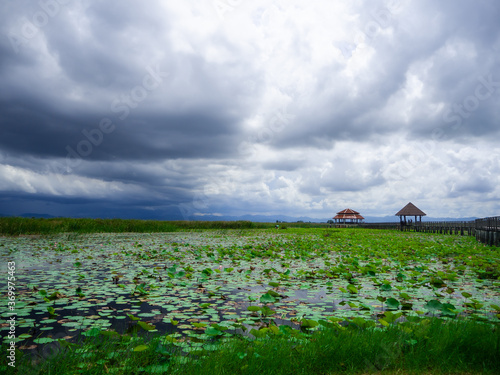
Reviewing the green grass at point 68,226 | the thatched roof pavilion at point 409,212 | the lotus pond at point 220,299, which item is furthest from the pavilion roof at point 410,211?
the lotus pond at point 220,299

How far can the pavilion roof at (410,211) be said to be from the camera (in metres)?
40.4

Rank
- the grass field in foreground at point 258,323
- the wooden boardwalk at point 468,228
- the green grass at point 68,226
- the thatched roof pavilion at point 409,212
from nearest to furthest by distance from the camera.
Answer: the grass field in foreground at point 258,323, the wooden boardwalk at point 468,228, the green grass at point 68,226, the thatched roof pavilion at point 409,212

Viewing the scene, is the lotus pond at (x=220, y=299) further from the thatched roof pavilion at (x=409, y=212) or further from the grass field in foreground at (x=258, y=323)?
the thatched roof pavilion at (x=409, y=212)

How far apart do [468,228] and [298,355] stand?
31180 millimetres

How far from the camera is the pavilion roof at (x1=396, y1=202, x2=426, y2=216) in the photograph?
40.4 m

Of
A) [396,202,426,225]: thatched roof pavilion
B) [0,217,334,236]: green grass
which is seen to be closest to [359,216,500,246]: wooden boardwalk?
[396,202,426,225]: thatched roof pavilion

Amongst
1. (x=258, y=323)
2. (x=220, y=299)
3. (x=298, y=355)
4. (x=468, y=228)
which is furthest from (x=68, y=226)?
(x=468, y=228)

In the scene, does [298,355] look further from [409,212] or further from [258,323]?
[409,212]

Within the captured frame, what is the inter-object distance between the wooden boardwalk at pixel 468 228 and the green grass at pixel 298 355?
1501 cm

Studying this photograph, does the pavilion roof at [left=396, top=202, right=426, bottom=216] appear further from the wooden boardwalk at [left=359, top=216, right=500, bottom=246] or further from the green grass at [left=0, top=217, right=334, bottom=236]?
the green grass at [left=0, top=217, right=334, bottom=236]

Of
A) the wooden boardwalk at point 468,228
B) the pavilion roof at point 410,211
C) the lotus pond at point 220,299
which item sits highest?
the pavilion roof at point 410,211

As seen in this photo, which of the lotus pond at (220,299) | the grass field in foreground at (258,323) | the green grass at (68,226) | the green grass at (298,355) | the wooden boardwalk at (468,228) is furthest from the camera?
the green grass at (68,226)

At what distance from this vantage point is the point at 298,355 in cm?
287

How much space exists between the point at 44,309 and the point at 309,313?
3.76 metres
